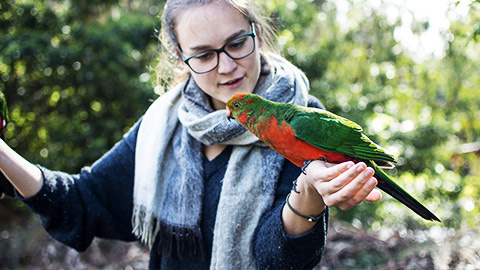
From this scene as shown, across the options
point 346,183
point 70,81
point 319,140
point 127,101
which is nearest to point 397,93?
point 127,101

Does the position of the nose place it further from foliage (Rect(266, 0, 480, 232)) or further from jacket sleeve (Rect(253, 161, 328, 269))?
foliage (Rect(266, 0, 480, 232))

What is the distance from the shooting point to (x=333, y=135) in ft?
4.71

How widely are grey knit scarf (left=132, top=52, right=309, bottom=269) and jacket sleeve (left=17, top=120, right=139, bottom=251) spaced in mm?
99

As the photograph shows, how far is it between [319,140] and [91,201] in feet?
4.19

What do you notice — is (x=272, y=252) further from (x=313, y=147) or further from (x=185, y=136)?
(x=185, y=136)

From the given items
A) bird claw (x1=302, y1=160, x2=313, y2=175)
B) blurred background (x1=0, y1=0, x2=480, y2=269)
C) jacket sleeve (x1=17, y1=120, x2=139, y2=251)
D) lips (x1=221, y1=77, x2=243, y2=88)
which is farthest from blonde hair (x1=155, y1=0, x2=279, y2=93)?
blurred background (x1=0, y1=0, x2=480, y2=269)

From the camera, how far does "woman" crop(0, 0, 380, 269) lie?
5.70 feet

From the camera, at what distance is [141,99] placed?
15.2ft

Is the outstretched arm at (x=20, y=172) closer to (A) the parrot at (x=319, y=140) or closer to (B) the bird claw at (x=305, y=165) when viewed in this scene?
(A) the parrot at (x=319, y=140)

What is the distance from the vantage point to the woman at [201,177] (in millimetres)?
1738

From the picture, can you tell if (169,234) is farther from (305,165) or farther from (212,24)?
(212,24)

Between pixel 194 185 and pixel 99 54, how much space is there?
323cm

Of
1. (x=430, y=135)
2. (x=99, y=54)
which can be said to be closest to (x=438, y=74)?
(x=430, y=135)

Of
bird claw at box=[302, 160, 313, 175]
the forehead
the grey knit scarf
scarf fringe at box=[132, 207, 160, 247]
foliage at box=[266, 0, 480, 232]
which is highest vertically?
the forehead
